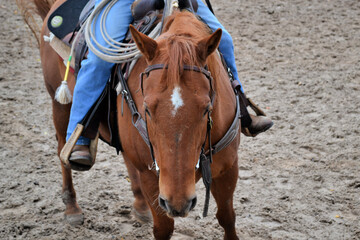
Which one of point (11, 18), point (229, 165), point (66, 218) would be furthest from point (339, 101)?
point (11, 18)

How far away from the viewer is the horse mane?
Answer: 2141 mm

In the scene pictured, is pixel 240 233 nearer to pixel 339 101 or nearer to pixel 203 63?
pixel 203 63

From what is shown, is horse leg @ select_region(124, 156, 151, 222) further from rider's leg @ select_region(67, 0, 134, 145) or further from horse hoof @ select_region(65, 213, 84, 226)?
rider's leg @ select_region(67, 0, 134, 145)

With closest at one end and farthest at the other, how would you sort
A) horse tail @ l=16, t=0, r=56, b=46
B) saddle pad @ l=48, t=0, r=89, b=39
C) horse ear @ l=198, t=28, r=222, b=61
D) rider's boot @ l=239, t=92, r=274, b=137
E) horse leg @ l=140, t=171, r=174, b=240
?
horse ear @ l=198, t=28, r=222, b=61 → horse leg @ l=140, t=171, r=174, b=240 → rider's boot @ l=239, t=92, r=274, b=137 → saddle pad @ l=48, t=0, r=89, b=39 → horse tail @ l=16, t=0, r=56, b=46

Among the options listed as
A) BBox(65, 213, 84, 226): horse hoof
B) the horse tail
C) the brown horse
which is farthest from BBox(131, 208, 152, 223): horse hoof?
the horse tail

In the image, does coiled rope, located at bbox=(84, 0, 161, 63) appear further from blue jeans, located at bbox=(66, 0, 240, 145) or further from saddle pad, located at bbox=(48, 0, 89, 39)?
saddle pad, located at bbox=(48, 0, 89, 39)

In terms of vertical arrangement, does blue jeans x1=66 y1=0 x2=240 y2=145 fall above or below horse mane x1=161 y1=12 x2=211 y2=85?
below

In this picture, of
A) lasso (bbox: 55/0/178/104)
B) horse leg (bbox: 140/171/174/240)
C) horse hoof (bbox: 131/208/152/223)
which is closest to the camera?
lasso (bbox: 55/0/178/104)

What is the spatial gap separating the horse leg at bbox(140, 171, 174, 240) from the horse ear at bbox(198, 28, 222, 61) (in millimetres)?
938

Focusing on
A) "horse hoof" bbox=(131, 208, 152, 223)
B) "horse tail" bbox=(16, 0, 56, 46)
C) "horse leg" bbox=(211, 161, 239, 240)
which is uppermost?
"horse tail" bbox=(16, 0, 56, 46)

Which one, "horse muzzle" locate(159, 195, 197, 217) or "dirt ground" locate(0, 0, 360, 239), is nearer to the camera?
"horse muzzle" locate(159, 195, 197, 217)

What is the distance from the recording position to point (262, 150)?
15.8 feet

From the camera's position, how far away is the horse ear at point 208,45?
7.31ft

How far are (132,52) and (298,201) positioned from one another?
86.0 inches
